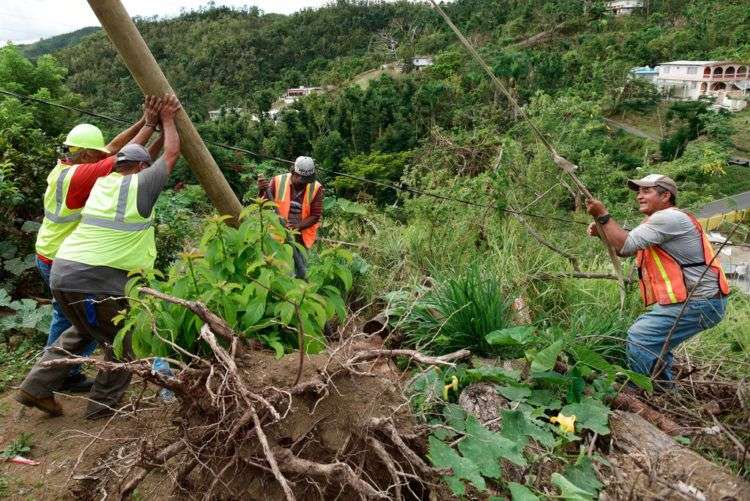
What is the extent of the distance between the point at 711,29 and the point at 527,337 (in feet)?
208

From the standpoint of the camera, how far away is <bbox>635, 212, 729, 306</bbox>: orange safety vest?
11.2 feet

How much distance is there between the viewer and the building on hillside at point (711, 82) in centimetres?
4484

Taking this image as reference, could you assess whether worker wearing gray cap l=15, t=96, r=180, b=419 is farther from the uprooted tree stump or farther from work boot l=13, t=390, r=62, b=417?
the uprooted tree stump

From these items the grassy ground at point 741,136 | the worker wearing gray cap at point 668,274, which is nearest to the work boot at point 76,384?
the worker wearing gray cap at point 668,274

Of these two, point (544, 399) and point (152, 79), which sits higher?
point (152, 79)

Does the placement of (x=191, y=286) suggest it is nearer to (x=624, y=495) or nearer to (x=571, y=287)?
(x=624, y=495)

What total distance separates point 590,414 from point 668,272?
1295 millimetres

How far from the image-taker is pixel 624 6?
71.9 meters

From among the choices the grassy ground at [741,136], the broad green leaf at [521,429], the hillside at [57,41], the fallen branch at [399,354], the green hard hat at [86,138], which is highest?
the hillside at [57,41]

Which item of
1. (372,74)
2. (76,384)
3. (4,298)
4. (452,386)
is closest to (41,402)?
(76,384)

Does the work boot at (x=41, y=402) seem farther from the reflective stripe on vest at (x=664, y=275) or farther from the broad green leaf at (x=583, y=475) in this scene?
the reflective stripe on vest at (x=664, y=275)

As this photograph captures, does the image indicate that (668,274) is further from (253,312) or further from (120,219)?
(120,219)

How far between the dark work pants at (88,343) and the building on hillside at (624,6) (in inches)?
3108

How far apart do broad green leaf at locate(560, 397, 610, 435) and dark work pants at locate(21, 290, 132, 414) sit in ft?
7.99
